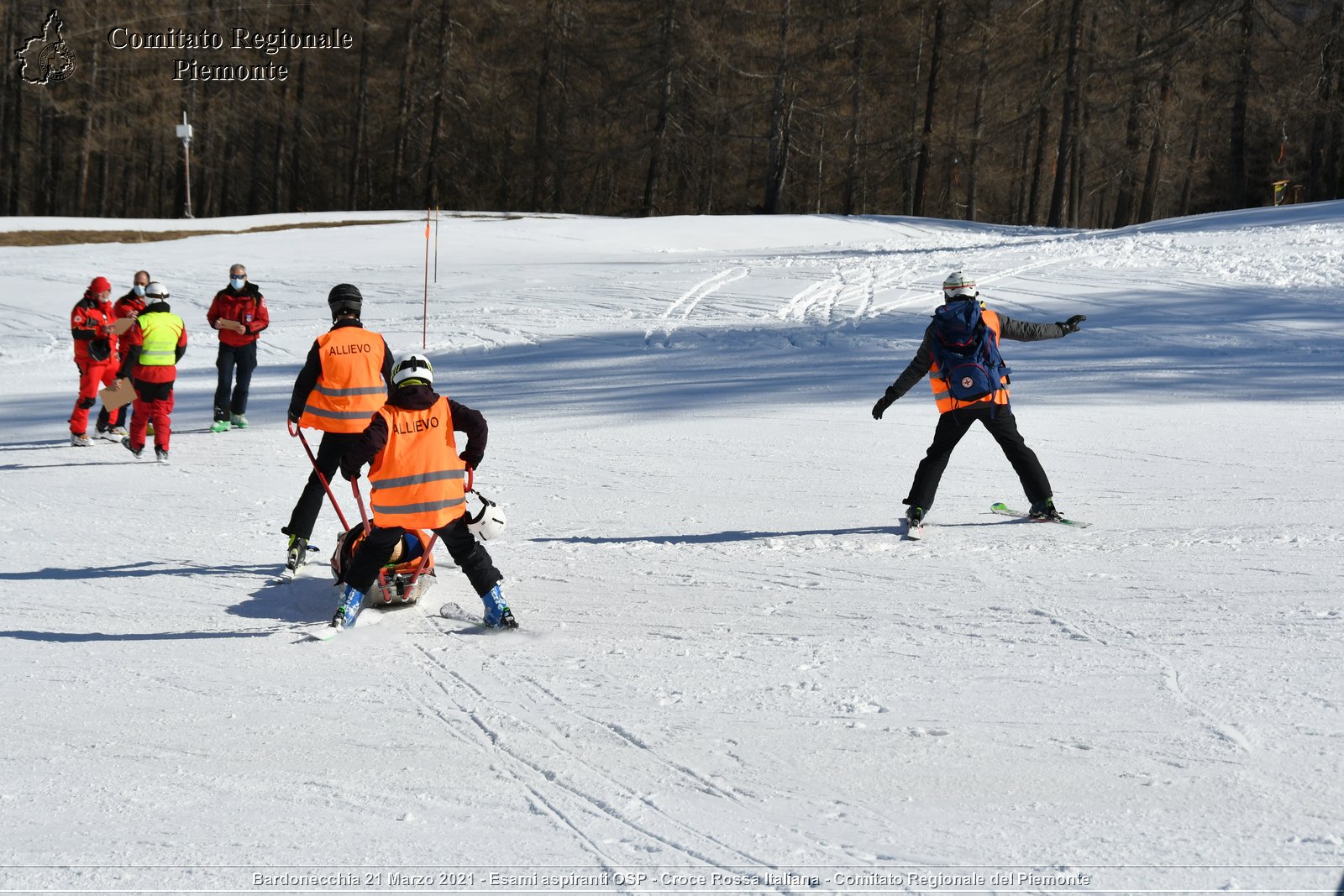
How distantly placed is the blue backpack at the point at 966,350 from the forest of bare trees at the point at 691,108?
2337cm

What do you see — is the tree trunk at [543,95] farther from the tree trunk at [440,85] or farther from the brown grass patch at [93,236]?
the brown grass patch at [93,236]

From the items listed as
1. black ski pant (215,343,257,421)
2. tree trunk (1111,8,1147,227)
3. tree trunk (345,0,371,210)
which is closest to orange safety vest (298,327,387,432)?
black ski pant (215,343,257,421)

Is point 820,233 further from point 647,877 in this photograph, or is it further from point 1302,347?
point 647,877

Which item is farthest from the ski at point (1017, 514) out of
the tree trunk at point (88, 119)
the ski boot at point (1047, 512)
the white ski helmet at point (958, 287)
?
the tree trunk at point (88, 119)

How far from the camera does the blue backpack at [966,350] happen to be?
24.7 ft

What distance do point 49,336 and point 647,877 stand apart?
678 inches

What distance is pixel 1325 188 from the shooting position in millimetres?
32406

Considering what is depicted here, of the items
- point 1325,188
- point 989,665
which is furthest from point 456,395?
point 1325,188

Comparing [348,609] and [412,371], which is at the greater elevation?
[412,371]

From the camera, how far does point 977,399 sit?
24.8 ft

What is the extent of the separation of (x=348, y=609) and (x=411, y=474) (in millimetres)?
804

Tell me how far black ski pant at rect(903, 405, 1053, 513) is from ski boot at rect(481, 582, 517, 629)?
2.95 meters

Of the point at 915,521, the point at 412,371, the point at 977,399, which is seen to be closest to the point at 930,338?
the point at 977,399
